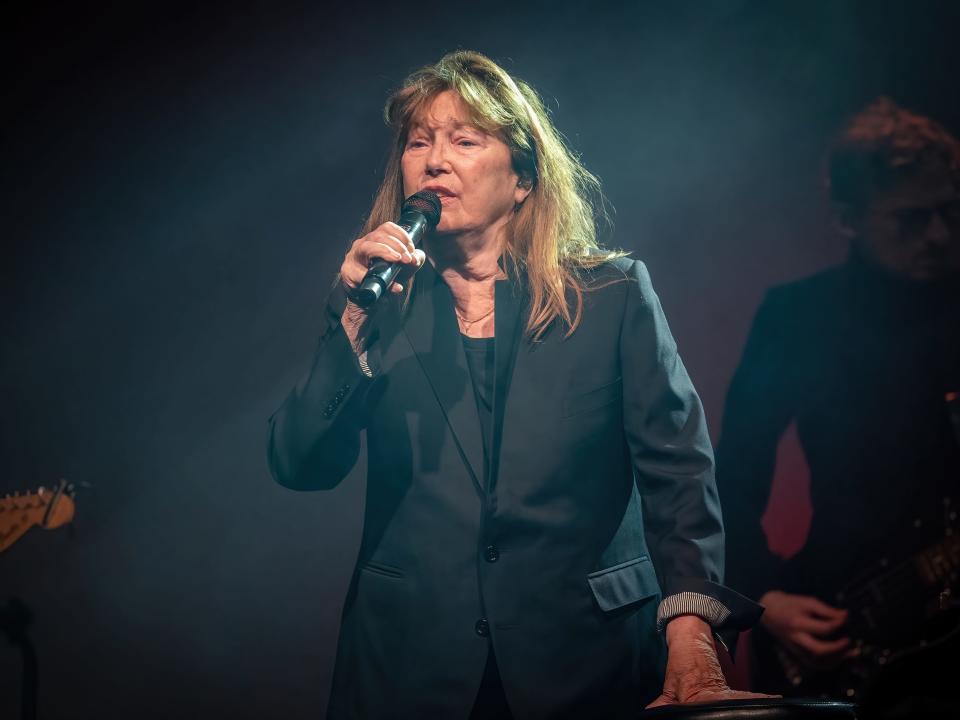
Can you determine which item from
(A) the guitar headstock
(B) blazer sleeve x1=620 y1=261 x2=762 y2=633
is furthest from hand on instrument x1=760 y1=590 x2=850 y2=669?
(A) the guitar headstock

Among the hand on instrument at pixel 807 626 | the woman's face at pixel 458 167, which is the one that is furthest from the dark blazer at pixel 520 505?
the hand on instrument at pixel 807 626

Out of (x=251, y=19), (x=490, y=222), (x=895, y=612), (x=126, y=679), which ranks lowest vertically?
(x=895, y=612)

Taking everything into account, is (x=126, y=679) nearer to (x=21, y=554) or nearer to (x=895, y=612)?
(x=21, y=554)

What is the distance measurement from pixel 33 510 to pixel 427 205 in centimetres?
164

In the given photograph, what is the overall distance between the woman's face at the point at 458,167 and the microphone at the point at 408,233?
44 mm

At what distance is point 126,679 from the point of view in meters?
2.44

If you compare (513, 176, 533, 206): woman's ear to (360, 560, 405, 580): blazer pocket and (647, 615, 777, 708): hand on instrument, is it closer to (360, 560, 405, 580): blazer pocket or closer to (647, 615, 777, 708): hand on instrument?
(360, 560, 405, 580): blazer pocket

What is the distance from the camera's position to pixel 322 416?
55.1 inches

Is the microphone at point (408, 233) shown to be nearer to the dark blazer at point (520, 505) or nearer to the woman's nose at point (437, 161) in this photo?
the woman's nose at point (437, 161)

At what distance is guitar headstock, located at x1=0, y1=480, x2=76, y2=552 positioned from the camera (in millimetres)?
2307

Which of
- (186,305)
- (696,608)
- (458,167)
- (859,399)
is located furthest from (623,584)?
(186,305)

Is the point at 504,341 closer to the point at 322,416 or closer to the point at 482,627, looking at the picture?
the point at 322,416

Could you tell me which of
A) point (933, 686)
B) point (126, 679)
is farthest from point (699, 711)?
point (126, 679)

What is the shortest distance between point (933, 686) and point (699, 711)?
28cm
